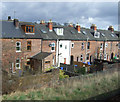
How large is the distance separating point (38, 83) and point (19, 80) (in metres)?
1.58

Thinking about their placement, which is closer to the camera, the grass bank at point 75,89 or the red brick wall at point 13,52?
the grass bank at point 75,89

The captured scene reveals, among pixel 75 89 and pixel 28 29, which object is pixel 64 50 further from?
pixel 75 89

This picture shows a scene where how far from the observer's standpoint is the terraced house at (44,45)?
19.9m

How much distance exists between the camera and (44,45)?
23.6 metres

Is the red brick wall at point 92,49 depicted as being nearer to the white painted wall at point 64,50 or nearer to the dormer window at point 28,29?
the white painted wall at point 64,50

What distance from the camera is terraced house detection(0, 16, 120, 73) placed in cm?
1994

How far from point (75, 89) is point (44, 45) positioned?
45.5ft

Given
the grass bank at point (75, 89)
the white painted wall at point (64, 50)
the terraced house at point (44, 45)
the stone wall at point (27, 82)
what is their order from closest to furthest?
the grass bank at point (75, 89), the stone wall at point (27, 82), the terraced house at point (44, 45), the white painted wall at point (64, 50)

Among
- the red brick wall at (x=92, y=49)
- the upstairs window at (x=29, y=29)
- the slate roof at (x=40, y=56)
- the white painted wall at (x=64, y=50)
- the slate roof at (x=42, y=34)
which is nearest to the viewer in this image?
the slate roof at (x=42, y=34)

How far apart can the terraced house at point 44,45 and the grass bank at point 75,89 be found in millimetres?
8012

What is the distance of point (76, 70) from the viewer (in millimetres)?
19219

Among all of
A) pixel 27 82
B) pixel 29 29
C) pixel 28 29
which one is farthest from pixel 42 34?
pixel 27 82

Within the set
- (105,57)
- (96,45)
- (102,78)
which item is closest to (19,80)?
(102,78)

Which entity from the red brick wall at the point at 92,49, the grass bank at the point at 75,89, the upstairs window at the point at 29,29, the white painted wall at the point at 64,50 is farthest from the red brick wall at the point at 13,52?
the grass bank at the point at 75,89
